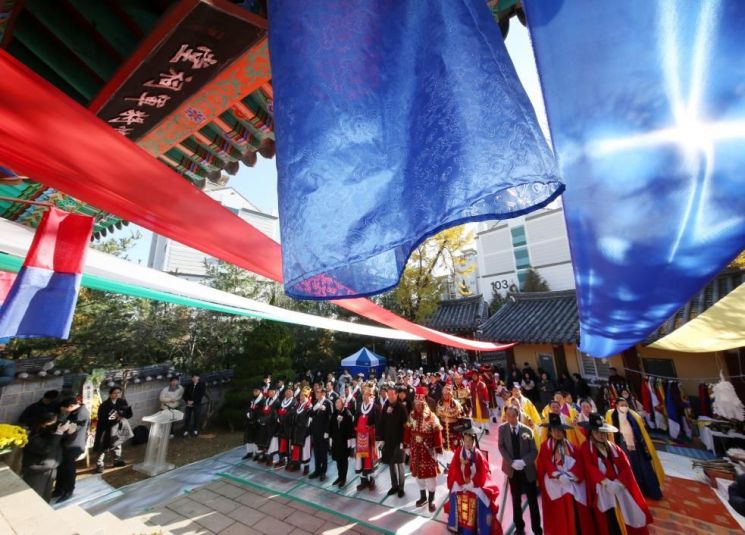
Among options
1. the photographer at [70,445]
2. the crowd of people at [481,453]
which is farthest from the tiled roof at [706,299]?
the photographer at [70,445]

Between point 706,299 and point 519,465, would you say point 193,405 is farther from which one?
point 706,299

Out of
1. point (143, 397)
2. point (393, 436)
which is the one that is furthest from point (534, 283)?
point (143, 397)

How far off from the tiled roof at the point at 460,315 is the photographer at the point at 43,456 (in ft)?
45.0

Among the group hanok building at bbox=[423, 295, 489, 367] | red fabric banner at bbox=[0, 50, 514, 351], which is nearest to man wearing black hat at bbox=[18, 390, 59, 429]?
red fabric banner at bbox=[0, 50, 514, 351]

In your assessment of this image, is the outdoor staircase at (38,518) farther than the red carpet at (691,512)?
No

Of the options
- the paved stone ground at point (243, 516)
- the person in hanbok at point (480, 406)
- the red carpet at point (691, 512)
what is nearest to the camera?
the red carpet at point (691, 512)

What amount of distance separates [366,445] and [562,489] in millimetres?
3223

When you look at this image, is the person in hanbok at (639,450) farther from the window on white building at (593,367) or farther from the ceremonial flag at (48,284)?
the ceremonial flag at (48,284)

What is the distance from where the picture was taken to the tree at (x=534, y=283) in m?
27.9

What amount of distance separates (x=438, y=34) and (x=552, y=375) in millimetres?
13568

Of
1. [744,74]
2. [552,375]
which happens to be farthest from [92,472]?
[552,375]

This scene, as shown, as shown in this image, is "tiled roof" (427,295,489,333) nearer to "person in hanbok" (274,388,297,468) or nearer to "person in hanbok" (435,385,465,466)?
"person in hanbok" (435,385,465,466)

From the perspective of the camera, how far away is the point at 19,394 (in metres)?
6.87

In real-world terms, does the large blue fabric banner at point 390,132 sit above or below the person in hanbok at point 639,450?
above
